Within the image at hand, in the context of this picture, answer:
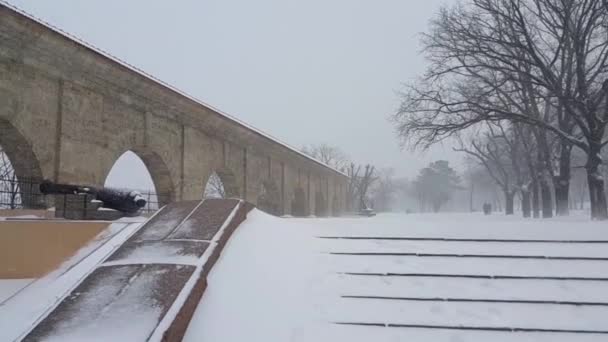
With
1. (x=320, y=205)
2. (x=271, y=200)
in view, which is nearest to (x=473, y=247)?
(x=271, y=200)

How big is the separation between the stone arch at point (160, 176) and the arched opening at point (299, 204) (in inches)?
579

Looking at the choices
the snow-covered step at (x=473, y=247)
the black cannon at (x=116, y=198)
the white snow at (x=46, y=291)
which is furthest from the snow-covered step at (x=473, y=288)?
the black cannon at (x=116, y=198)

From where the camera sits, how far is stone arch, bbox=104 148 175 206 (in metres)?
14.7

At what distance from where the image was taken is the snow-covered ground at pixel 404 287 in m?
3.38

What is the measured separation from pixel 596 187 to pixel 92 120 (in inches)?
580

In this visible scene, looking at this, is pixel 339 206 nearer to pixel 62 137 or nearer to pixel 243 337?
pixel 62 137

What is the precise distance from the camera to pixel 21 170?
10.3 m

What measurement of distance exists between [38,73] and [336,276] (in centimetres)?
921

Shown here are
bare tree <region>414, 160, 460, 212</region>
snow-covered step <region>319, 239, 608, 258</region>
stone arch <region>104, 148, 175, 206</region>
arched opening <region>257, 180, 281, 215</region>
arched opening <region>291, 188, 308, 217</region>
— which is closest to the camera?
snow-covered step <region>319, 239, 608, 258</region>

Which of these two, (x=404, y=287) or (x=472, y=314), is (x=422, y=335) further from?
(x=404, y=287)

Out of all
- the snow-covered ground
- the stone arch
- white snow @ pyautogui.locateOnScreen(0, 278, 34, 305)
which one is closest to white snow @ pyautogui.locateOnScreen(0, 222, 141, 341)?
white snow @ pyautogui.locateOnScreen(0, 278, 34, 305)

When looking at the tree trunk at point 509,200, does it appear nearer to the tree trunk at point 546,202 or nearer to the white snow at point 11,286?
the tree trunk at point 546,202

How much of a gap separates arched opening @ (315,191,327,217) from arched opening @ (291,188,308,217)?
13.6ft

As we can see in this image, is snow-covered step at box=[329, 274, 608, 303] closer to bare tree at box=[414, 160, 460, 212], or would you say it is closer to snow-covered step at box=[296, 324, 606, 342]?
snow-covered step at box=[296, 324, 606, 342]
